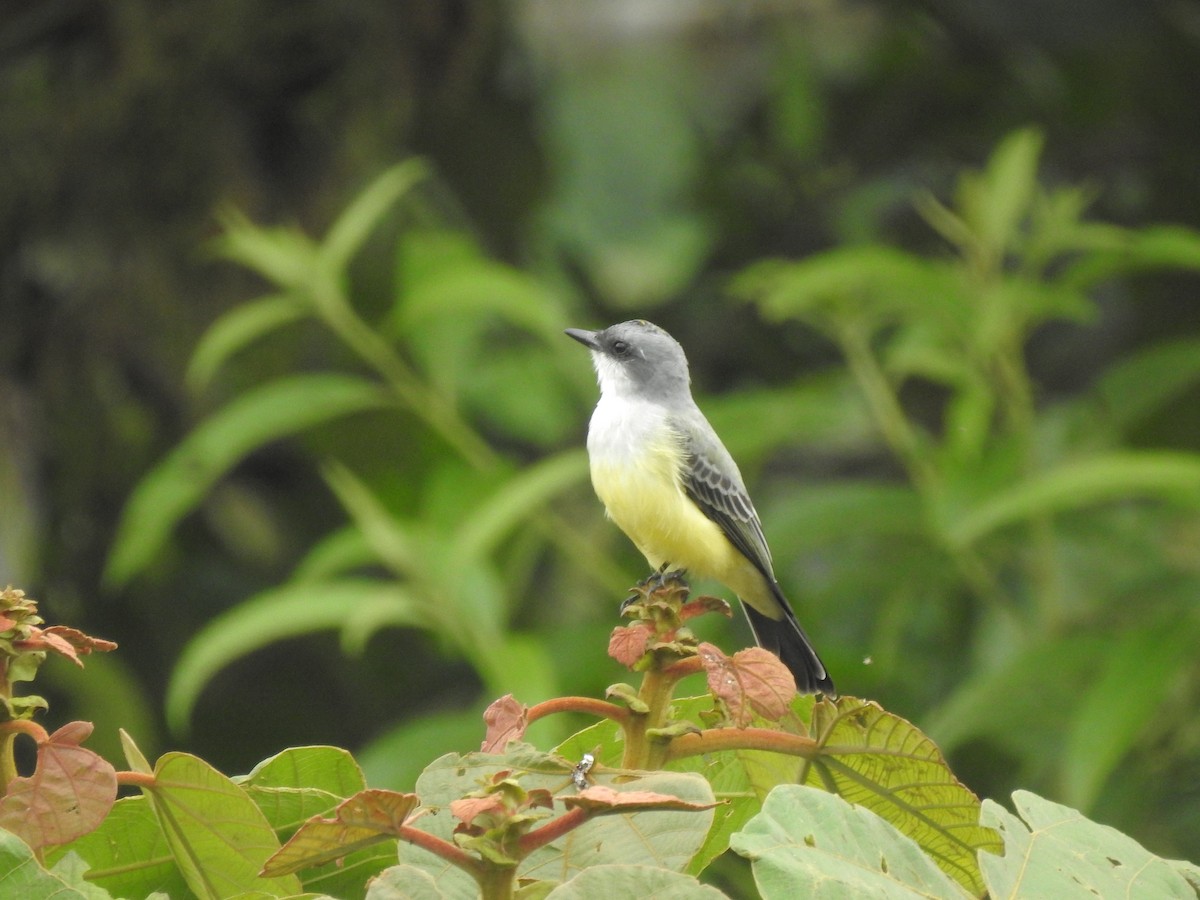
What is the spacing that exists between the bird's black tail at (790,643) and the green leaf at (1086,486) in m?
0.82

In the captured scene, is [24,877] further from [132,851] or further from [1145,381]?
[1145,381]

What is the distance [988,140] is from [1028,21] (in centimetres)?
49

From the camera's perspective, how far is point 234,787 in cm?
119

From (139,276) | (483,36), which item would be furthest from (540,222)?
(139,276)

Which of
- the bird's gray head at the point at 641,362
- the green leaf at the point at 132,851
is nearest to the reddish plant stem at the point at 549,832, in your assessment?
the green leaf at the point at 132,851

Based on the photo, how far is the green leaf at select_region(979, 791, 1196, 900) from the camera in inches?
43.3

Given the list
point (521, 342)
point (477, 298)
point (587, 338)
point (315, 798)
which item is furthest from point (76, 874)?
point (521, 342)

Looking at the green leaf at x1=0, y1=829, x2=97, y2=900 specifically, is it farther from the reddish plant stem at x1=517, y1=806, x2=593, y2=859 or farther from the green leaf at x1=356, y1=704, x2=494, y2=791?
the green leaf at x1=356, y1=704, x2=494, y2=791

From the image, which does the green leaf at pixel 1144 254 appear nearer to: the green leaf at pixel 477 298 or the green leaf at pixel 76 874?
the green leaf at pixel 477 298

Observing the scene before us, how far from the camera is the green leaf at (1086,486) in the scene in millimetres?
3320

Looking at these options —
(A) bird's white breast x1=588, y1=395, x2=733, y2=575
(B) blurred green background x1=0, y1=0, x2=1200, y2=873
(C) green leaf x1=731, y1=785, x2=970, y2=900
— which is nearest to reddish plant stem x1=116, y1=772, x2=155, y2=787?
(C) green leaf x1=731, y1=785, x2=970, y2=900

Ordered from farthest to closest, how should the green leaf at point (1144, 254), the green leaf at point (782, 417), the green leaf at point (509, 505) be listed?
the green leaf at point (782, 417)
the green leaf at point (1144, 254)
the green leaf at point (509, 505)

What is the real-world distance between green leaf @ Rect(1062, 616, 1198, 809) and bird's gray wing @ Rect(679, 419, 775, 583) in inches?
39.9

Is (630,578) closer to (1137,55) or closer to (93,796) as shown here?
(1137,55)
